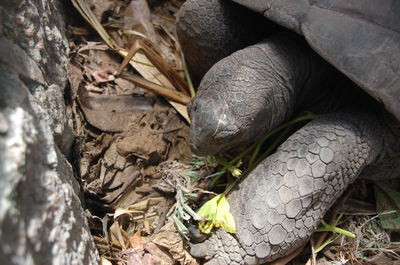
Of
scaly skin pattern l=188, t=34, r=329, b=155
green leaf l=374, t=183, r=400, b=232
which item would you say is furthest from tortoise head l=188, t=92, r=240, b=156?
green leaf l=374, t=183, r=400, b=232

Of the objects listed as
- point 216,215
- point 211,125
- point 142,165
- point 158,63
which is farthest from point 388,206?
point 158,63

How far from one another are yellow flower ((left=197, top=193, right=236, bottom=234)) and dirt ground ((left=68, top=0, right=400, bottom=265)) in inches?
2.7

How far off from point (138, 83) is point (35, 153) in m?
1.50

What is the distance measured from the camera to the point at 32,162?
3.70 ft

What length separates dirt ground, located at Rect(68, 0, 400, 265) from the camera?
2.00m

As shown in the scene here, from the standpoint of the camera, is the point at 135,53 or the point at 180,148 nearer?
the point at 180,148

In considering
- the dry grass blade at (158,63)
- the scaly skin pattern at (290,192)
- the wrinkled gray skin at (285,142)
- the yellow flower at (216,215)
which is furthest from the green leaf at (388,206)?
the dry grass blade at (158,63)

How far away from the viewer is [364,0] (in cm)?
184

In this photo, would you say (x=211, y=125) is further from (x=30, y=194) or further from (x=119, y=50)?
(x=119, y=50)

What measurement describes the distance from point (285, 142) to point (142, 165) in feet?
2.79

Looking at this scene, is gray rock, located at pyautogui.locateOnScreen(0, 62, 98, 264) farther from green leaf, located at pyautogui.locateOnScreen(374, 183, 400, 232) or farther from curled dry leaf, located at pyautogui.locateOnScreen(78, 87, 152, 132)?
green leaf, located at pyautogui.locateOnScreen(374, 183, 400, 232)

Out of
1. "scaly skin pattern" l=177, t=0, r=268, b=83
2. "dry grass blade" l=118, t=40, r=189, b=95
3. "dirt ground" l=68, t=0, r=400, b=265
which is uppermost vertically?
"scaly skin pattern" l=177, t=0, r=268, b=83

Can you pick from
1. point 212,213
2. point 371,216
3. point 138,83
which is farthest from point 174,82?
point 371,216

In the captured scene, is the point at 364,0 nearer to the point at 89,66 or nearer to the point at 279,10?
the point at 279,10
